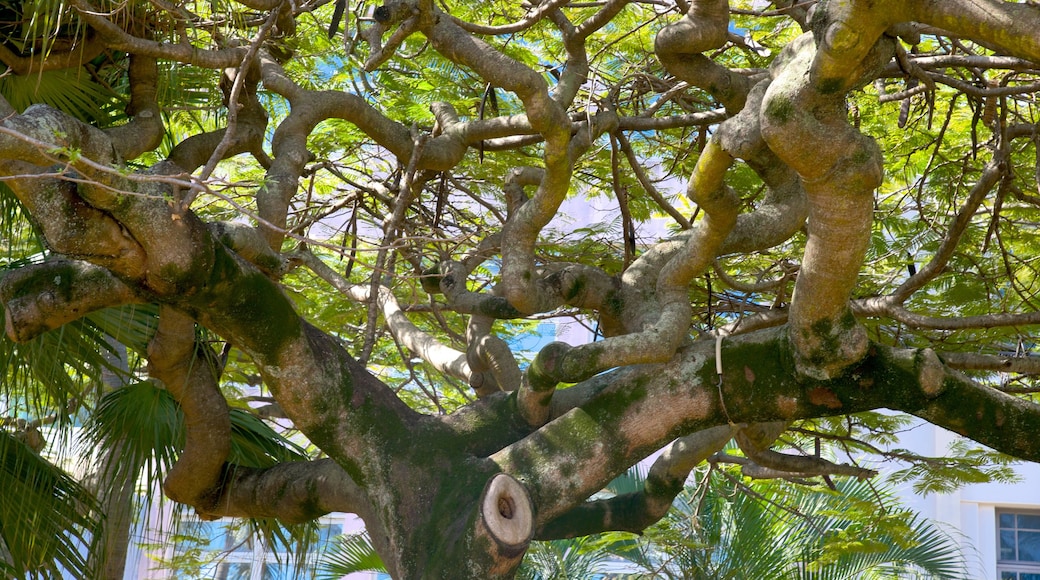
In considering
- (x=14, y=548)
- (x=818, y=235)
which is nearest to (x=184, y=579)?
(x=14, y=548)

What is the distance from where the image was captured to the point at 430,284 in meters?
4.97

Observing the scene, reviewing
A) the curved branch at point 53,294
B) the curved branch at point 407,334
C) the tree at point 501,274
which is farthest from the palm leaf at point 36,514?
the curved branch at point 407,334

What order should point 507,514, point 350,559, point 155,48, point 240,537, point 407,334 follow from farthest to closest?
point 240,537
point 350,559
point 407,334
point 155,48
point 507,514

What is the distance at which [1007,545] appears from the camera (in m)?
13.4

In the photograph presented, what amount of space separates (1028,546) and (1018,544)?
0.12 metres

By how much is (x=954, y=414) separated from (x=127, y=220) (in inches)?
106

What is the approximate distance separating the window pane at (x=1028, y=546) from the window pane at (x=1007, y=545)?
0.28 feet

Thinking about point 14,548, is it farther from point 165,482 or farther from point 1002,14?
point 1002,14

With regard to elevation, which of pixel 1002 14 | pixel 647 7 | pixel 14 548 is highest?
pixel 647 7

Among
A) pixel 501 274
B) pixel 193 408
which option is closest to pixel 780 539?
pixel 501 274

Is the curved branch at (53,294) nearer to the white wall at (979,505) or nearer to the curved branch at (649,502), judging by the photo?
the curved branch at (649,502)

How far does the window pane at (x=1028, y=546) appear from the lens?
13195 mm

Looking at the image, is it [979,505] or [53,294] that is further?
[979,505]

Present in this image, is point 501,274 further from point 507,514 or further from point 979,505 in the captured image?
point 979,505
